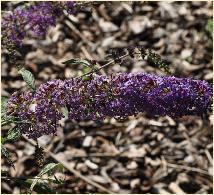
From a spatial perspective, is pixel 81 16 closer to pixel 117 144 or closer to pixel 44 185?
pixel 117 144

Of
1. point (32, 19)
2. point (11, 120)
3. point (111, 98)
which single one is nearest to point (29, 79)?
point (11, 120)

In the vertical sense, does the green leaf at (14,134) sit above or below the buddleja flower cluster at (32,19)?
below

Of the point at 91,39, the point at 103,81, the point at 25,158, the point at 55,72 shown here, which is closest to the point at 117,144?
the point at 25,158

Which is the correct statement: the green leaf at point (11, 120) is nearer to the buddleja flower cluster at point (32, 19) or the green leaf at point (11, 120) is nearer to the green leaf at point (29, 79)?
the green leaf at point (29, 79)

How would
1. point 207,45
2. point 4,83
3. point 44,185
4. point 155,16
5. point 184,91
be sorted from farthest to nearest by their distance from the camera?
1. point 155,16
2. point 207,45
3. point 4,83
4. point 44,185
5. point 184,91

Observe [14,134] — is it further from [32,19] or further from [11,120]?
[32,19]

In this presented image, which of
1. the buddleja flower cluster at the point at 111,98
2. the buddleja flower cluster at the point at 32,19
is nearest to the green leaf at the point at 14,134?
the buddleja flower cluster at the point at 111,98
